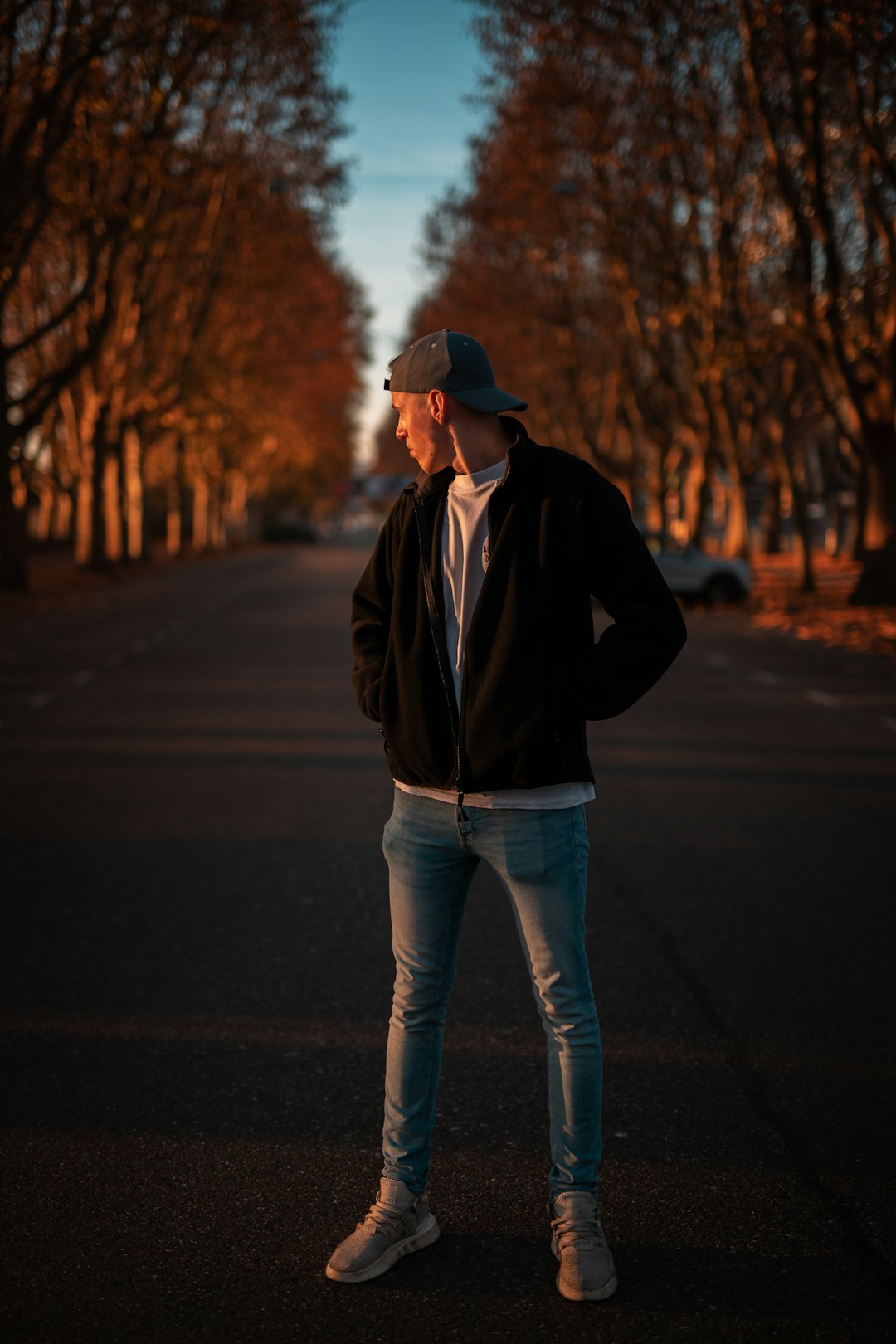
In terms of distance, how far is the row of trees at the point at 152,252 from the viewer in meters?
22.0

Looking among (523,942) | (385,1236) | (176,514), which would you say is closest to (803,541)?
(523,942)

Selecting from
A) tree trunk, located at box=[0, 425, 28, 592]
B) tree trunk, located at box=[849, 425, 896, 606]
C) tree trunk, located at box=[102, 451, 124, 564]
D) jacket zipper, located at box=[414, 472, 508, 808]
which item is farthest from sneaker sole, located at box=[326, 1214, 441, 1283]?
tree trunk, located at box=[102, 451, 124, 564]

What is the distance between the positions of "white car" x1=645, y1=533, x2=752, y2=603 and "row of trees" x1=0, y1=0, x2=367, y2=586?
11.3 meters

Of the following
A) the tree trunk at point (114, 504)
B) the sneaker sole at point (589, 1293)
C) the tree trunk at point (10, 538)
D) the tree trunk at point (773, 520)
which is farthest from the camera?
the tree trunk at point (773, 520)

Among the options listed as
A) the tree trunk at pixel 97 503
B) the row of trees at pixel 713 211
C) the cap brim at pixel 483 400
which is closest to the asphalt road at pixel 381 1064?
the cap brim at pixel 483 400

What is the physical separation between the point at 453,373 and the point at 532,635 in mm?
583

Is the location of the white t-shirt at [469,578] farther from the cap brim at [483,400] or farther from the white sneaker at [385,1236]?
the white sneaker at [385,1236]

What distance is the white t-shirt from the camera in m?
3.33

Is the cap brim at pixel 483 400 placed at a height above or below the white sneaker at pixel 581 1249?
above

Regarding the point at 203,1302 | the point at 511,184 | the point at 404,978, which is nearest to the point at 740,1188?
the point at 404,978

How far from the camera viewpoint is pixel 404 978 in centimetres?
349

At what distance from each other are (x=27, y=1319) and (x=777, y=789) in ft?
24.2

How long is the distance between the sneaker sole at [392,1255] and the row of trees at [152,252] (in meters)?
18.8

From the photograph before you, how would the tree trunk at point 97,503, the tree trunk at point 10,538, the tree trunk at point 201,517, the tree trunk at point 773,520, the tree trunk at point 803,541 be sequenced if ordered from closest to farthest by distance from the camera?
the tree trunk at point 10,538 → the tree trunk at point 803,541 → the tree trunk at point 97,503 → the tree trunk at point 773,520 → the tree trunk at point 201,517
